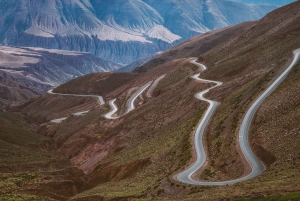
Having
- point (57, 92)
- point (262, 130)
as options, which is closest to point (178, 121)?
A: point (262, 130)

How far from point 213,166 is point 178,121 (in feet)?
91.8

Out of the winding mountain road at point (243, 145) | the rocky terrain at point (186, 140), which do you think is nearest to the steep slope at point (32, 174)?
the rocky terrain at point (186, 140)

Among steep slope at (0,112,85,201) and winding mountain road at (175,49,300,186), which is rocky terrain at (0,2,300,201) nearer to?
steep slope at (0,112,85,201)

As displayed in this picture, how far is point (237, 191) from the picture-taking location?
3300 cm

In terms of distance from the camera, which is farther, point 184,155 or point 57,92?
point 57,92

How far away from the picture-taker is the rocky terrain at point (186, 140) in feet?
136

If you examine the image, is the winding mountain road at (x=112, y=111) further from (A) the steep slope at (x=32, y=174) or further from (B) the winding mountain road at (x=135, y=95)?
(A) the steep slope at (x=32, y=174)

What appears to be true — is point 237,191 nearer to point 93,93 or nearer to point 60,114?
point 60,114

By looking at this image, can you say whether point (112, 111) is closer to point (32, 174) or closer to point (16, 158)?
point (16, 158)

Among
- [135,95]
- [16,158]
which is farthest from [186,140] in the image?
[135,95]

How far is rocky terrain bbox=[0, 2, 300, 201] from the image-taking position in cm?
4147

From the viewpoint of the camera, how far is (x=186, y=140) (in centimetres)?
5881

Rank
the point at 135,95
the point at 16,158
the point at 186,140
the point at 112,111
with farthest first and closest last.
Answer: the point at 135,95 < the point at 112,111 < the point at 16,158 < the point at 186,140

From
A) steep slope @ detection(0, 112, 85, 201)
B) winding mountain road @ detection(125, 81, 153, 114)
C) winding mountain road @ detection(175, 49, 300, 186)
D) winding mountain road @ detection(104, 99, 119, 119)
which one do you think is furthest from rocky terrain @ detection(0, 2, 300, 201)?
winding mountain road @ detection(125, 81, 153, 114)
